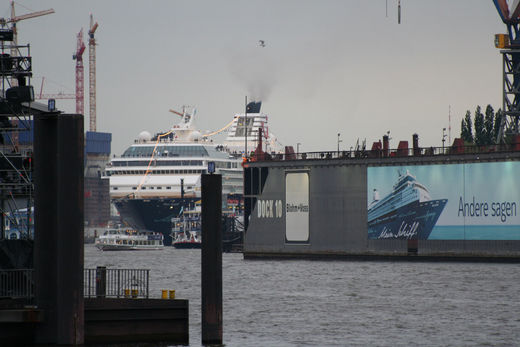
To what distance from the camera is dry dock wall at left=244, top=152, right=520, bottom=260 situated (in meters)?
94.8

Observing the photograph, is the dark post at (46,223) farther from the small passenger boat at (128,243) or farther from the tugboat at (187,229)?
the tugboat at (187,229)

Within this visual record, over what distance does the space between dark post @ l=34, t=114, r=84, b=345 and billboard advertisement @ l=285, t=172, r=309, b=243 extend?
8283 centimetres

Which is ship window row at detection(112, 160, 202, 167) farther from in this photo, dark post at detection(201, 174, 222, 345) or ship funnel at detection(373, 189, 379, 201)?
dark post at detection(201, 174, 222, 345)

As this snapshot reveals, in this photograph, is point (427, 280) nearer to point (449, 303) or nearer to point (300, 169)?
point (449, 303)

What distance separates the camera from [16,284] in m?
29.5

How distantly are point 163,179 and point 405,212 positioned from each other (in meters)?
87.3

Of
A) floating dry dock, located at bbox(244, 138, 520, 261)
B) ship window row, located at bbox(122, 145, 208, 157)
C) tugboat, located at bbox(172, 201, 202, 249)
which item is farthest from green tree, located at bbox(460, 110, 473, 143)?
ship window row, located at bbox(122, 145, 208, 157)

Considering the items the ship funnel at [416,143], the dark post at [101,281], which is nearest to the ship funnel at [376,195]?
the ship funnel at [416,143]

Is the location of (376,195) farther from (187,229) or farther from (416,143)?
(187,229)

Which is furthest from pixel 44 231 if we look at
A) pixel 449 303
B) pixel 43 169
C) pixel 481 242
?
pixel 481 242

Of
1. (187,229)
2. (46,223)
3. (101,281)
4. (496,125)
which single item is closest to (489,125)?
(496,125)

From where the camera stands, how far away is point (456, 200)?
97688 millimetres

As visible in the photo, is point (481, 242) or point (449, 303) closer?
point (449, 303)

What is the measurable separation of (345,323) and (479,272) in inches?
1454
